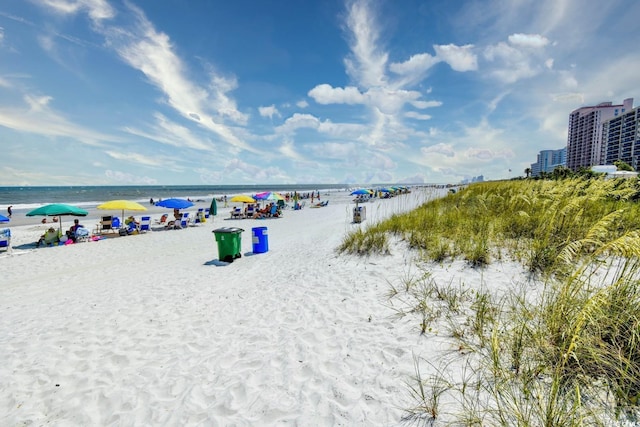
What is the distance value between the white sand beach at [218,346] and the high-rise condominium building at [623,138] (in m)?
96.9

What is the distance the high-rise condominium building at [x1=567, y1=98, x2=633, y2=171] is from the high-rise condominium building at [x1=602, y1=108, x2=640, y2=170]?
5072 mm

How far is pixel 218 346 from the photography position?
136 inches

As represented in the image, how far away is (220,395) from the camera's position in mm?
2600

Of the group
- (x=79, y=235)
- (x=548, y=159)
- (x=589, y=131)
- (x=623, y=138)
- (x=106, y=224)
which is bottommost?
(x=79, y=235)

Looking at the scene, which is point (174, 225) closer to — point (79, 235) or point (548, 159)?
point (79, 235)

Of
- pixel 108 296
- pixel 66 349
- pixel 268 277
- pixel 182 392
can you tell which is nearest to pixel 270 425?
pixel 182 392

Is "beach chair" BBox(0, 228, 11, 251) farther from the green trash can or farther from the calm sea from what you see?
the calm sea

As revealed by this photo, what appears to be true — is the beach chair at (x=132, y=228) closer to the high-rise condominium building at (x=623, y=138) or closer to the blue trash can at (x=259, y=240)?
the blue trash can at (x=259, y=240)

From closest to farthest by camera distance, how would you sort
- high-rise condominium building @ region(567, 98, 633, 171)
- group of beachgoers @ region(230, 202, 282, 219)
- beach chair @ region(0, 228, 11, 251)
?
beach chair @ region(0, 228, 11, 251) < group of beachgoers @ region(230, 202, 282, 219) < high-rise condominium building @ region(567, 98, 633, 171)

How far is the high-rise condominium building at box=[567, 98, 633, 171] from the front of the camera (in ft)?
295

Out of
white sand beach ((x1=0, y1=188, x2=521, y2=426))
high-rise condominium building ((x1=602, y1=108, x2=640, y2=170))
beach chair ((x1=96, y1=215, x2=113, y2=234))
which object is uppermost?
high-rise condominium building ((x1=602, y1=108, x2=640, y2=170))

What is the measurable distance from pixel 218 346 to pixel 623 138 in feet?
369

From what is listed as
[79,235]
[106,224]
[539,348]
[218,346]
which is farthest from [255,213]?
[539,348]

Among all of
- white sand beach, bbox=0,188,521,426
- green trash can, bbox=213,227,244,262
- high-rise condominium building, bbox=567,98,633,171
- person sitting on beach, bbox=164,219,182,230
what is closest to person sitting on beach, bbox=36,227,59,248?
person sitting on beach, bbox=164,219,182,230
